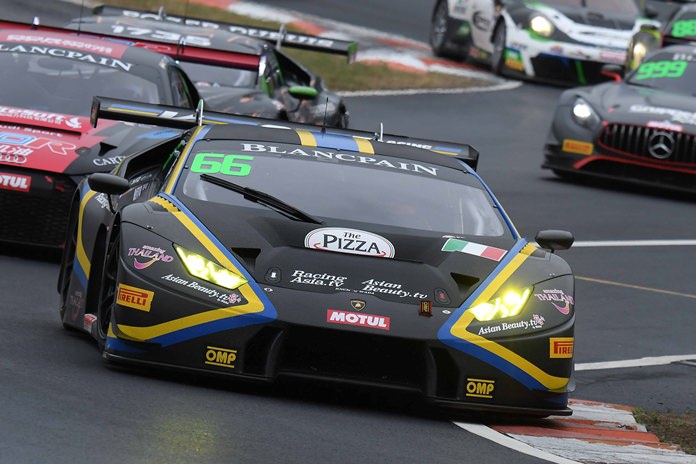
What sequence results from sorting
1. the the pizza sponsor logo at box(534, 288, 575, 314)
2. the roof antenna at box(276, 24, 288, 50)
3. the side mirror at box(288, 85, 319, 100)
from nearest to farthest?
the the pizza sponsor logo at box(534, 288, 575, 314) < the side mirror at box(288, 85, 319, 100) < the roof antenna at box(276, 24, 288, 50)

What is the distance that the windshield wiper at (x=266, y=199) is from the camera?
7738mm

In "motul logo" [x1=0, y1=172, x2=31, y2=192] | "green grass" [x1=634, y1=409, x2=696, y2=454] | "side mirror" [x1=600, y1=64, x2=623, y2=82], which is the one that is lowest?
"side mirror" [x1=600, y1=64, x2=623, y2=82]

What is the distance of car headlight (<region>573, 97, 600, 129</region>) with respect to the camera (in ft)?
56.4

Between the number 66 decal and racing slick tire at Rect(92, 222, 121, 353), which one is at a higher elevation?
the number 66 decal

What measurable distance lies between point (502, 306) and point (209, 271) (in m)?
1.23

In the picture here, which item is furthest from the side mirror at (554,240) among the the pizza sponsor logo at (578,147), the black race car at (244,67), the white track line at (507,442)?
the the pizza sponsor logo at (578,147)

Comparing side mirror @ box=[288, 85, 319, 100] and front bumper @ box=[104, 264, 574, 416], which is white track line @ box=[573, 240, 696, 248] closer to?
side mirror @ box=[288, 85, 319, 100]

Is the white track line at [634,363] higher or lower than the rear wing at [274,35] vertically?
higher

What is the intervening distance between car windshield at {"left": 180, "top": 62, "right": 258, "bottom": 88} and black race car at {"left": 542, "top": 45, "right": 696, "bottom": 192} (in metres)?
3.24

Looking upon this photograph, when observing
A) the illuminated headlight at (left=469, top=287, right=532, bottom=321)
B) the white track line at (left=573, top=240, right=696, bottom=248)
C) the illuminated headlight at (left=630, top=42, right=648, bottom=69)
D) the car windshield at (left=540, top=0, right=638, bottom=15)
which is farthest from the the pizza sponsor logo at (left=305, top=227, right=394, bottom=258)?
the car windshield at (left=540, top=0, right=638, bottom=15)

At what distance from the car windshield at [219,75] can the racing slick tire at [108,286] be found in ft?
27.2

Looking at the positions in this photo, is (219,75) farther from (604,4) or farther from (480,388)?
(604,4)

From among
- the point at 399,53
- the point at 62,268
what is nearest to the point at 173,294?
the point at 62,268

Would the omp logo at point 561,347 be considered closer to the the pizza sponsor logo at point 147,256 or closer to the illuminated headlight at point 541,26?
the the pizza sponsor logo at point 147,256
